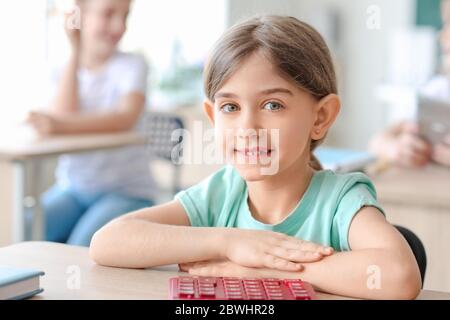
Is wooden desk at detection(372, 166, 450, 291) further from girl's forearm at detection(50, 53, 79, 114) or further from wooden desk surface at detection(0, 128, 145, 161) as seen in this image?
girl's forearm at detection(50, 53, 79, 114)

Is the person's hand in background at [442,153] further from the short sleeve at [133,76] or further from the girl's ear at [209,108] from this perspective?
the girl's ear at [209,108]

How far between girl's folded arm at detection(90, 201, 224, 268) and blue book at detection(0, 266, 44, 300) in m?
0.20

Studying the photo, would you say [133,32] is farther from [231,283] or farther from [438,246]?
[231,283]

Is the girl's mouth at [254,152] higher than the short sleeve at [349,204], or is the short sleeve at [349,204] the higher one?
the girl's mouth at [254,152]

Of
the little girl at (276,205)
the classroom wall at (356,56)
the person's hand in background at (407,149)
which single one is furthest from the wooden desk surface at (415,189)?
the classroom wall at (356,56)

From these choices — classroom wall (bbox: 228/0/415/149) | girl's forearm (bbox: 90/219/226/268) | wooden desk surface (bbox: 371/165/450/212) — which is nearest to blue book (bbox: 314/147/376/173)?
wooden desk surface (bbox: 371/165/450/212)

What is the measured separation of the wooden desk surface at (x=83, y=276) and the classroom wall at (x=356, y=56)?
6.14 m

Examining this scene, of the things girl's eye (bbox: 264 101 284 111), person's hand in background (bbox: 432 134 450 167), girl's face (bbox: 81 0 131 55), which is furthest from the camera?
girl's face (bbox: 81 0 131 55)

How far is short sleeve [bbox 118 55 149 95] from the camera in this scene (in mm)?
3191

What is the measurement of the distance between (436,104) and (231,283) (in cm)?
170

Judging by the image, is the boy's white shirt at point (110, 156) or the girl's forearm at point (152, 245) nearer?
the girl's forearm at point (152, 245)

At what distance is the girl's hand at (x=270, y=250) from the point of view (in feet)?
4.20

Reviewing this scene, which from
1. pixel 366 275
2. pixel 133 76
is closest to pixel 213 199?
pixel 366 275

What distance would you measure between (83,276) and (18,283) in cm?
17
